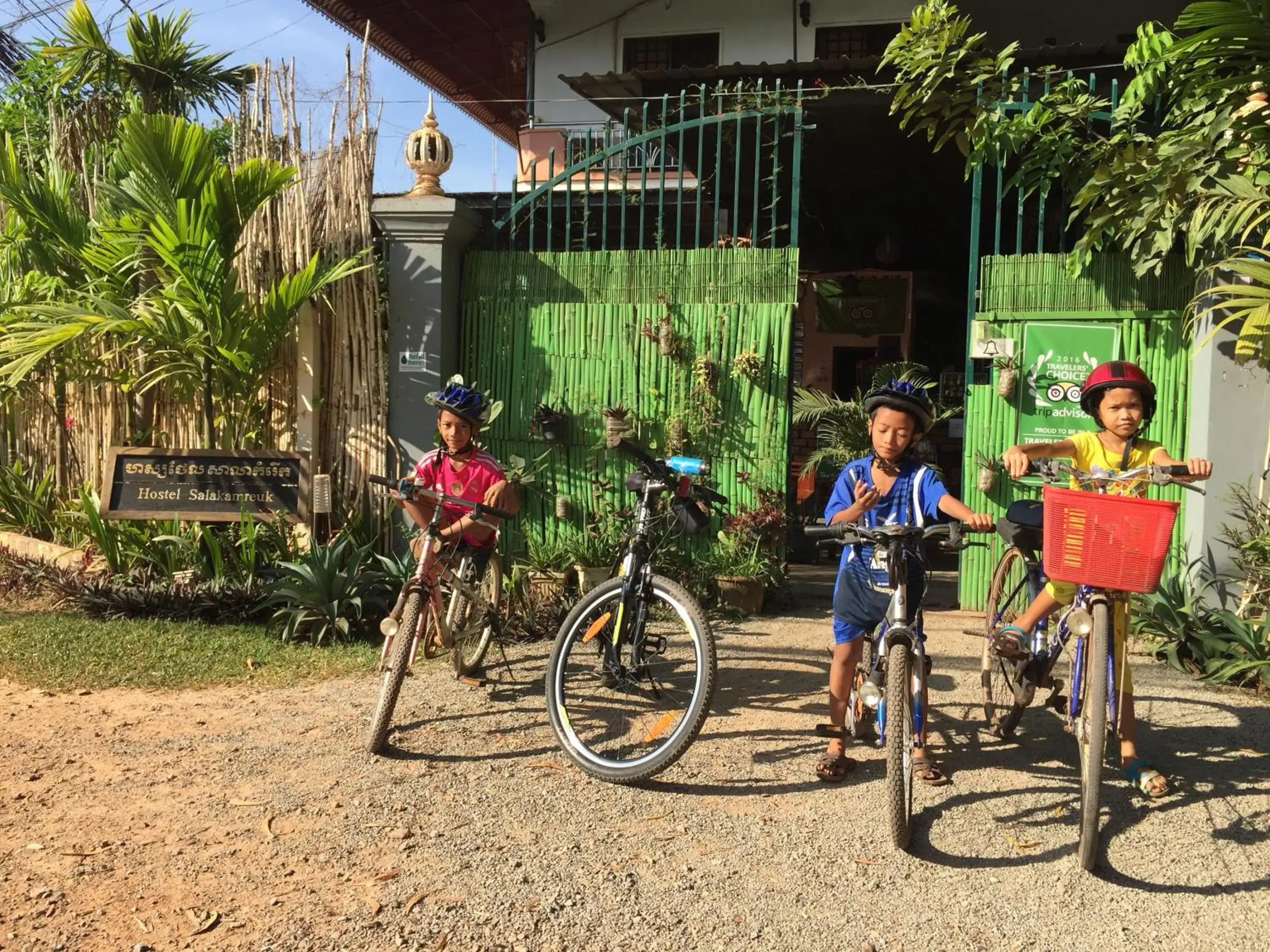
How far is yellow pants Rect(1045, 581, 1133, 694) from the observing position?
3.46 metres

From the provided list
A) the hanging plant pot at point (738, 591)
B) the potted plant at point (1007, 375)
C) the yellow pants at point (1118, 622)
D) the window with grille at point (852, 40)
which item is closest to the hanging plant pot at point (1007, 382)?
the potted plant at point (1007, 375)

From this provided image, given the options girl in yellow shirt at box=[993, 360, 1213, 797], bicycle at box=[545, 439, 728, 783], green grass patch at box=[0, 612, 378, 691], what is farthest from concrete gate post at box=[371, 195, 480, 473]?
girl in yellow shirt at box=[993, 360, 1213, 797]

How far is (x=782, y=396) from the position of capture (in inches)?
259

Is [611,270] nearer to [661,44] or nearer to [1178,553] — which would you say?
[1178,553]

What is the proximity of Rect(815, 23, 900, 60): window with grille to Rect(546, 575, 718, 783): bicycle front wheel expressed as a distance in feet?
30.2

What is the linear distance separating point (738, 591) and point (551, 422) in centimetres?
174

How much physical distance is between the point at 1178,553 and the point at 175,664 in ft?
19.3

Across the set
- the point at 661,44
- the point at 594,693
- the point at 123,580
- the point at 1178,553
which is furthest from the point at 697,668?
the point at 661,44

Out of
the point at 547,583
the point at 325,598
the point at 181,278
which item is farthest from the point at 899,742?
the point at 181,278

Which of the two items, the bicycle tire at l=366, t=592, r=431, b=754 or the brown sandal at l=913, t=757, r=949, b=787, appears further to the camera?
the bicycle tire at l=366, t=592, r=431, b=754

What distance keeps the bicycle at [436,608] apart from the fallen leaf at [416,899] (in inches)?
42.5

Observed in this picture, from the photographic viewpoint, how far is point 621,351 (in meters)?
6.82

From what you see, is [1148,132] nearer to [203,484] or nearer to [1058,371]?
[1058,371]

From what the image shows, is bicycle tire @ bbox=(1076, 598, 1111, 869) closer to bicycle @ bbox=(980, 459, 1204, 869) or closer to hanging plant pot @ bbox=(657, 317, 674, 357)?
bicycle @ bbox=(980, 459, 1204, 869)
